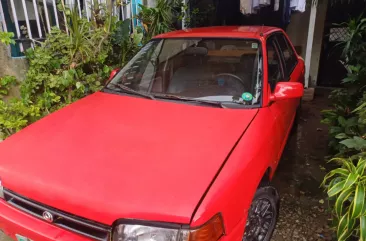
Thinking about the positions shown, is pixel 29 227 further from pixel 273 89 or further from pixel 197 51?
pixel 273 89

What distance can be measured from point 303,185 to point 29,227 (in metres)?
2.65

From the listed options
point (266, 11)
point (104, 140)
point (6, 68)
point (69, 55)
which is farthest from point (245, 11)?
point (104, 140)

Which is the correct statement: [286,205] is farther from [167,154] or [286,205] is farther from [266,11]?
[266,11]

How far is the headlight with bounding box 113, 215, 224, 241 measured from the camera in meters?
1.28

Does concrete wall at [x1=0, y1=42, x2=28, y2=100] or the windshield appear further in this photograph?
concrete wall at [x1=0, y1=42, x2=28, y2=100]

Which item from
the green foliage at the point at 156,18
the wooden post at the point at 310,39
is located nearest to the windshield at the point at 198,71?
the green foliage at the point at 156,18

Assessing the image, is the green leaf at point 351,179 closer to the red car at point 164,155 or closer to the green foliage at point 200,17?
the red car at point 164,155

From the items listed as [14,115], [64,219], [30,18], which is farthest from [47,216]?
[30,18]

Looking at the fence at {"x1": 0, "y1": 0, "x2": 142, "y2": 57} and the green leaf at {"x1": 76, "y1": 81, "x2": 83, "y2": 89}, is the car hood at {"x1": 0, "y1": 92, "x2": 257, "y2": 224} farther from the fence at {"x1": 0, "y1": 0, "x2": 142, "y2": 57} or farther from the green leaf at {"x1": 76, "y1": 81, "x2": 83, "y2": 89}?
the fence at {"x1": 0, "y1": 0, "x2": 142, "y2": 57}

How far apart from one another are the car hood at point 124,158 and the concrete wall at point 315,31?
486cm

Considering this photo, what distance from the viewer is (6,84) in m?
3.56

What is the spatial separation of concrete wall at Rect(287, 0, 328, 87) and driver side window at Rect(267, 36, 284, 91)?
3.54 meters

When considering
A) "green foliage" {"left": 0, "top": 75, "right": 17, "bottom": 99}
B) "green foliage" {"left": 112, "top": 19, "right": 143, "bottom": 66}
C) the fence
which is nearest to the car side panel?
"green foliage" {"left": 112, "top": 19, "right": 143, "bottom": 66}

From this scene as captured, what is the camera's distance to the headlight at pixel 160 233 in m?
1.28
